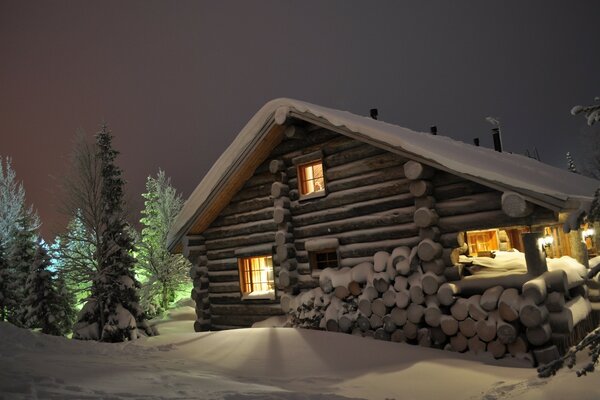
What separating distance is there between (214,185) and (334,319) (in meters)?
5.77

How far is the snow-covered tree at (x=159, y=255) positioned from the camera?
93.5 feet

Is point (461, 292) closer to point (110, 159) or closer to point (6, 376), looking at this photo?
point (6, 376)

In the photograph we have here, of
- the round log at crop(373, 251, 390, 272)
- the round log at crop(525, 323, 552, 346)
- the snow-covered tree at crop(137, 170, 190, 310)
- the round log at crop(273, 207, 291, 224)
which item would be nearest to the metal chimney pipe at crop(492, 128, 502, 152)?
the round log at crop(273, 207, 291, 224)

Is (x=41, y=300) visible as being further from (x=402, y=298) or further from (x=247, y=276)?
(x=402, y=298)

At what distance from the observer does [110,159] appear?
17969 mm

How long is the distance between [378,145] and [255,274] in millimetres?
6462

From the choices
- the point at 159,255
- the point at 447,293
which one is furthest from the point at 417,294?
the point at 159,255

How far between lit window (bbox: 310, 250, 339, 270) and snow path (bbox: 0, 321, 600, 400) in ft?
8.07

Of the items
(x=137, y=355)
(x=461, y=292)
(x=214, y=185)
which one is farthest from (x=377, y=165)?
(x=137, y=355)

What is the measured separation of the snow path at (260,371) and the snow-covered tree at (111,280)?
432cm

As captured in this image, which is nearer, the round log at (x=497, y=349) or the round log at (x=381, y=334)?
the round log at (x=497, y=349)

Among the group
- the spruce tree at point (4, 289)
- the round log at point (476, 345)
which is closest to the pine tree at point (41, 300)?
the spruce tree at point (4, 289)

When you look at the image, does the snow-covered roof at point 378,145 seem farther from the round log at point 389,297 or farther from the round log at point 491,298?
the round log at point 389,297

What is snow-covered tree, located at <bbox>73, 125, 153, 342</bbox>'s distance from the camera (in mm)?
15812
